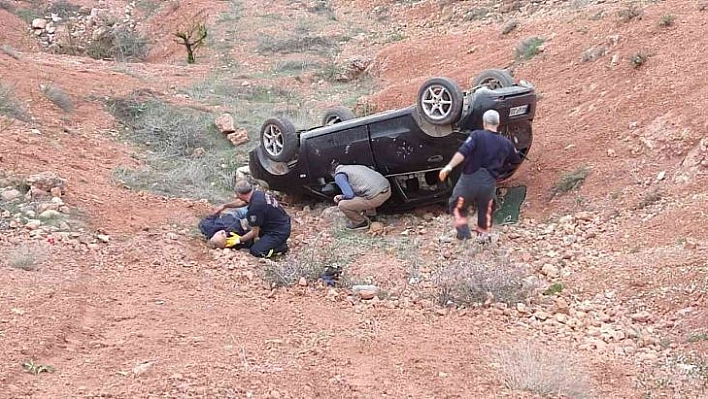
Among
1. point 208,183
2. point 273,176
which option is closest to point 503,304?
point 273,176

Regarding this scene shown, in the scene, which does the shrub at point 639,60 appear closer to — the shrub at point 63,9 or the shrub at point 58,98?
the shrub at point 58,98

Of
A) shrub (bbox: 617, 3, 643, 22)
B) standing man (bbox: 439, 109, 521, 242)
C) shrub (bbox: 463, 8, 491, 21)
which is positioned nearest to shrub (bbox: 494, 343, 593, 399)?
standing man (bbox: 439, 109, 521, 242)

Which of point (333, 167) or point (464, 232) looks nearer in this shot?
point (464, 232)

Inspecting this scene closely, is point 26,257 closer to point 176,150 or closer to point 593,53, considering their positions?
point 176,150

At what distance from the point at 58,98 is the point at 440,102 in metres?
6.72

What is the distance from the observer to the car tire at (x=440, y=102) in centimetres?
796

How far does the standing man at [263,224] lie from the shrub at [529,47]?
Result: 19.1ft

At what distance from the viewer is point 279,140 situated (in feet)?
31.1

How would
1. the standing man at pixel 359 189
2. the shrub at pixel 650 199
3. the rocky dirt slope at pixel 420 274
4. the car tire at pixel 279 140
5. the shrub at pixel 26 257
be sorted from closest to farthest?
the rocky dirt slope at pixel 420 274 → the shrub at pixel 26 257 → the shrub at pixel 650 199 → the standing man at pixel 359 189 → the car tire at pixel 279 140

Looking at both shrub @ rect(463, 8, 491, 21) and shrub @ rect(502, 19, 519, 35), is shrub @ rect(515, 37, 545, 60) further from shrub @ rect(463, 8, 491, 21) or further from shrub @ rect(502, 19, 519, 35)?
Answer: shrub @ rect(463, 8, 491, 21)

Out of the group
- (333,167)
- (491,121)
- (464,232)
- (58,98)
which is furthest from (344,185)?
(58,98)

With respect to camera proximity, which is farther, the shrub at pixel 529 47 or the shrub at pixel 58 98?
the shrub at pixel 529 47

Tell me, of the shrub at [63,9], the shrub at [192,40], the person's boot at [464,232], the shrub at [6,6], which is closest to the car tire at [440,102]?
the person's boot at [464,232]

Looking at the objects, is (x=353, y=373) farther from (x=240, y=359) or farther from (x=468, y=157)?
(x=468, y=157)
